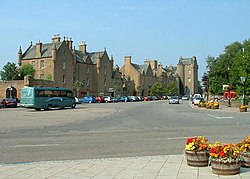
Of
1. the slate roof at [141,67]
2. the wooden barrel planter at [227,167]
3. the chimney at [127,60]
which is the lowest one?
the wooden barrel planter at [227,167]

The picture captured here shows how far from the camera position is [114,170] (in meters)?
7.92

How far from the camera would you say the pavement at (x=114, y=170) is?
7266 mm

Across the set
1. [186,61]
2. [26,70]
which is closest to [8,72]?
[26,70]

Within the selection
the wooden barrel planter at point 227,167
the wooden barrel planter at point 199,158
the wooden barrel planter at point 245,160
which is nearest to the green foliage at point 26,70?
the wooden barrel planter at point 199,158

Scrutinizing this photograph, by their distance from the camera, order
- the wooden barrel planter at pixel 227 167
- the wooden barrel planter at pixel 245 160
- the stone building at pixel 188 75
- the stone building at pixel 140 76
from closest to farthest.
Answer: the wooden barrel planter at pixel 227 167 < the wooden barrel planter at pixel 245 160 < the stone building at pixel 140 76 < the stone building at pixel 188 75

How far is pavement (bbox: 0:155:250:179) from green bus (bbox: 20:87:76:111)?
3388cm

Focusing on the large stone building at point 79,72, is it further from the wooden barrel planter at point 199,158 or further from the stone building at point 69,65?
the wooden barrel planter at point 199,158

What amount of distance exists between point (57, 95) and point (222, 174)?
3953 centimetres

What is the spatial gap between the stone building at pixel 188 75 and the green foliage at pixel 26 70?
345 ft

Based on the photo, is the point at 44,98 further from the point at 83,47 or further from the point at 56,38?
the point at 83,47

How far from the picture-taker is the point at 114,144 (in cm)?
1296

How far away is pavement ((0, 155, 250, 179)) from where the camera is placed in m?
7.27

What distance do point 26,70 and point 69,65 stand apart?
10.1m

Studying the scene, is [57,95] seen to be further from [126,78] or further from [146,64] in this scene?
[146,64]
